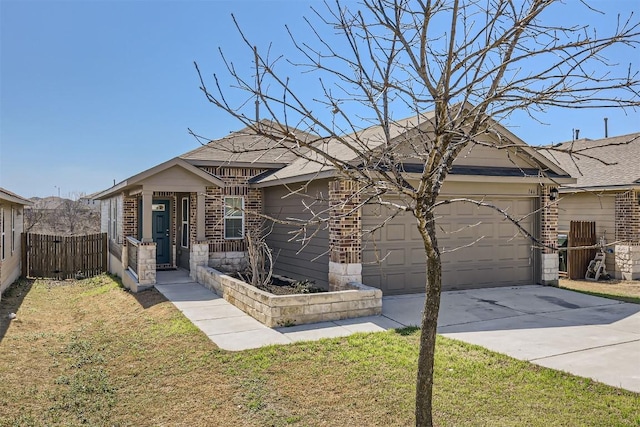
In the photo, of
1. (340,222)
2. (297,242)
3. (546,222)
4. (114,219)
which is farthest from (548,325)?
(114,219)

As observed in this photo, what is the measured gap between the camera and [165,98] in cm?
1720

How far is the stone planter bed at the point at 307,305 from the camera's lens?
25.7 ft

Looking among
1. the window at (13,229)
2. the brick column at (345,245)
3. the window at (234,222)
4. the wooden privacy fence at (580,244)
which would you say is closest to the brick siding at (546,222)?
the wooden privacy fence at (580,244)

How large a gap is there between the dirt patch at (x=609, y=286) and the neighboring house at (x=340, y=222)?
151cm

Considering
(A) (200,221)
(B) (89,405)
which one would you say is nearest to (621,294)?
(A) (200,221)

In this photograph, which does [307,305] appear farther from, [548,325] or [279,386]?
[548,325]

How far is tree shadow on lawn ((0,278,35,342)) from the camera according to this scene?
9.27 metres

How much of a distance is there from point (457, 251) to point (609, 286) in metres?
5.76

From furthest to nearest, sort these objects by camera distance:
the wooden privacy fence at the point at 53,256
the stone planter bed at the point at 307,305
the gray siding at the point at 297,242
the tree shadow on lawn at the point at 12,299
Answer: the wooden privacy fence at the point at 53,256, the gray siding at the point at 297,242, the tree shadow on lawn at the point at 12,299, the stone planter bed at the point at 307,305

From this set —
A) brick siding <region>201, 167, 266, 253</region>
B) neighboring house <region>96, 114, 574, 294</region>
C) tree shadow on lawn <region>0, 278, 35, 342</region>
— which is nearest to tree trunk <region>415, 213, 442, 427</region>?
neighboring house <region>96, 114, 574, 294</region>

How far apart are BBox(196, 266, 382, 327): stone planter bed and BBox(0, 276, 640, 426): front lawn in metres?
1.19

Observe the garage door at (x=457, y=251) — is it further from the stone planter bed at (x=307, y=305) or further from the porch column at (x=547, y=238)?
the stone planter bed at (x=307, y=305)

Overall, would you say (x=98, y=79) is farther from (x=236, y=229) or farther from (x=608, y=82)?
(x=608, y=82)

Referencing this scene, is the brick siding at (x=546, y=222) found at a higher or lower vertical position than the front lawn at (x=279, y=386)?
higher
